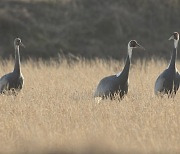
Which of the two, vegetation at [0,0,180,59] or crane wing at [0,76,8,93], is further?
vegetation at [0,0,180,59]

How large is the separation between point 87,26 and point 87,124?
759 inches

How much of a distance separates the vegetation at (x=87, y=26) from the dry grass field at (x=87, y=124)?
43.3 ft

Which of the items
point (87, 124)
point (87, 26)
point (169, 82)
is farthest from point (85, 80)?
point (87, 26)

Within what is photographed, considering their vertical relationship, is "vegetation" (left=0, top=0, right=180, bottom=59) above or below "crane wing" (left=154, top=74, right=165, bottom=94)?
above

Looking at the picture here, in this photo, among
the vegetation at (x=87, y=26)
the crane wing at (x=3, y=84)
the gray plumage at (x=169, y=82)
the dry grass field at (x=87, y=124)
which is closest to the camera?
the dry grass field at (x=87, y=124)

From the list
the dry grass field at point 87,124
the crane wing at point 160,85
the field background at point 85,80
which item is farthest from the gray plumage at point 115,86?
the crane wing at point 160,85

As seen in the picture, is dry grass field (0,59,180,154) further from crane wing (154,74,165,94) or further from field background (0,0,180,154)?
crane wing (154,74,165,94)

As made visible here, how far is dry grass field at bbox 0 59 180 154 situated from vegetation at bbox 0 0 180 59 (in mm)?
13205

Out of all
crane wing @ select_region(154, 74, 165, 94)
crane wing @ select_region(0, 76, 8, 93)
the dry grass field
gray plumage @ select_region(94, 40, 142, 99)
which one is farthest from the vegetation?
gray plumage @ select_region(94, 40, 142, 99)

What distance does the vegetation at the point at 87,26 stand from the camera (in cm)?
2453

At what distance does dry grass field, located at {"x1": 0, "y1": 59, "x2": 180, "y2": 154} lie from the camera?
633cm

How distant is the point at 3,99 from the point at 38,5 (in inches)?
722

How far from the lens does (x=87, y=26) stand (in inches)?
1048

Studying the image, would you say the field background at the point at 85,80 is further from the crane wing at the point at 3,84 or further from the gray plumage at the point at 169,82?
the crane wing at the point at 3,84
